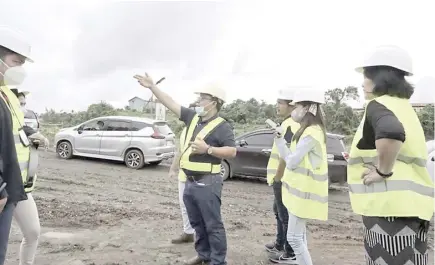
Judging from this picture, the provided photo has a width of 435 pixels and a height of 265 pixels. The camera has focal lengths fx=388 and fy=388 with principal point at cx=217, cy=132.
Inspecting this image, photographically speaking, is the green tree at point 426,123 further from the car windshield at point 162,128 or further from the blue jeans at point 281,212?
the car windshield at point 162,128

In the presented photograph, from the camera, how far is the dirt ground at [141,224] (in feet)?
15.8

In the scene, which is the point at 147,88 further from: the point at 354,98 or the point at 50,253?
the point at 354,98

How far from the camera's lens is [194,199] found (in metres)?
4.07

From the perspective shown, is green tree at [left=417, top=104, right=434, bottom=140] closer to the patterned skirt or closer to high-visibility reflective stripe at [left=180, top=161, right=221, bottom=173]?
the patterned skirt

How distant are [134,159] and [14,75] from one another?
9.99 meters

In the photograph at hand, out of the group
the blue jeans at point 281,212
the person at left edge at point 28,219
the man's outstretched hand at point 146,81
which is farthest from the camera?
the blue jeans at point 281,212

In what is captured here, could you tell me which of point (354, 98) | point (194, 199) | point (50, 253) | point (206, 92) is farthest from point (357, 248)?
point (354, 98)

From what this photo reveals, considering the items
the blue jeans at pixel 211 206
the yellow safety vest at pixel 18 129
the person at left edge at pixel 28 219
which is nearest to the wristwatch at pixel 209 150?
the blue jeans at pixel 211 206

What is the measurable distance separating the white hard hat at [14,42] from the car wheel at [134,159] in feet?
32.3

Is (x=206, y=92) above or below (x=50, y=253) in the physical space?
above

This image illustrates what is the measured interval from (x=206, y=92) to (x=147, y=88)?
2.10ft

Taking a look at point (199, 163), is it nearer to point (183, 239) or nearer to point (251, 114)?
point (183, 239)

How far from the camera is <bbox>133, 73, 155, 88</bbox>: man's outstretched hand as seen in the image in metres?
4.12

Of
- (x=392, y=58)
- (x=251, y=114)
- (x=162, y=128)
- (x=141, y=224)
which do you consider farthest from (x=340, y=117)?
(x=392, y=58)
